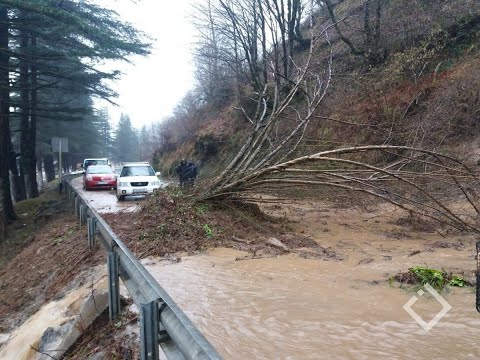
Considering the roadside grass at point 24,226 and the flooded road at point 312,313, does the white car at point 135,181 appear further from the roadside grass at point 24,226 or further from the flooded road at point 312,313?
the flooded road at point 312,313

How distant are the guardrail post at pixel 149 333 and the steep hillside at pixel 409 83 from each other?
31.0 feet

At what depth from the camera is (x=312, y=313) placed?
528 cm

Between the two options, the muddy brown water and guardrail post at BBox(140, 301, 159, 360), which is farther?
the muddy brown water

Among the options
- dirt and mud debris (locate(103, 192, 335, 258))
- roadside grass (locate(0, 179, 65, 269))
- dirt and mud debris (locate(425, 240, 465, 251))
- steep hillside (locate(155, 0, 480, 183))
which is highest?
steep hillside (locate(155, 0, 480, 183))

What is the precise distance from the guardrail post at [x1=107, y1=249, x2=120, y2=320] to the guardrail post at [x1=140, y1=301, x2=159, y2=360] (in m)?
1.78

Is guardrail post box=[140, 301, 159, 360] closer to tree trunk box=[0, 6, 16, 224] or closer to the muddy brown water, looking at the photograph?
the muddy brown water

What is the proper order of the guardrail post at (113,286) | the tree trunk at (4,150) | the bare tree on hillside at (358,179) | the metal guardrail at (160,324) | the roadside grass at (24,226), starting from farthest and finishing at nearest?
1. the tree trunk at (4,150)
2. the roadside grass at (24,226)
3. the bare tree on hillside at (358,179)
4. the guardrail post at (113,286)
5. the metal guardrail at (160,324)

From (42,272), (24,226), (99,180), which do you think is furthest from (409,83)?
(24,226)

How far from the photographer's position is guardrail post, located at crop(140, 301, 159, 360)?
9.96 ft

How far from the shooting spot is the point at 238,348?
4438 millimetres

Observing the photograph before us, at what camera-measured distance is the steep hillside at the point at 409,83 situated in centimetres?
1381

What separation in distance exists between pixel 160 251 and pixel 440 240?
19.6 ft

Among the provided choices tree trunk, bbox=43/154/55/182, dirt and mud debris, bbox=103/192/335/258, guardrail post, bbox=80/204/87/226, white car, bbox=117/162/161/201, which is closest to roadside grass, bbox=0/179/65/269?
white car, bbox=117/162/161/201

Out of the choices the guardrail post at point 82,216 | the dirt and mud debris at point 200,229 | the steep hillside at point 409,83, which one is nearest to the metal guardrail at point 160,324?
the dirt and mud debris at point 200,229
